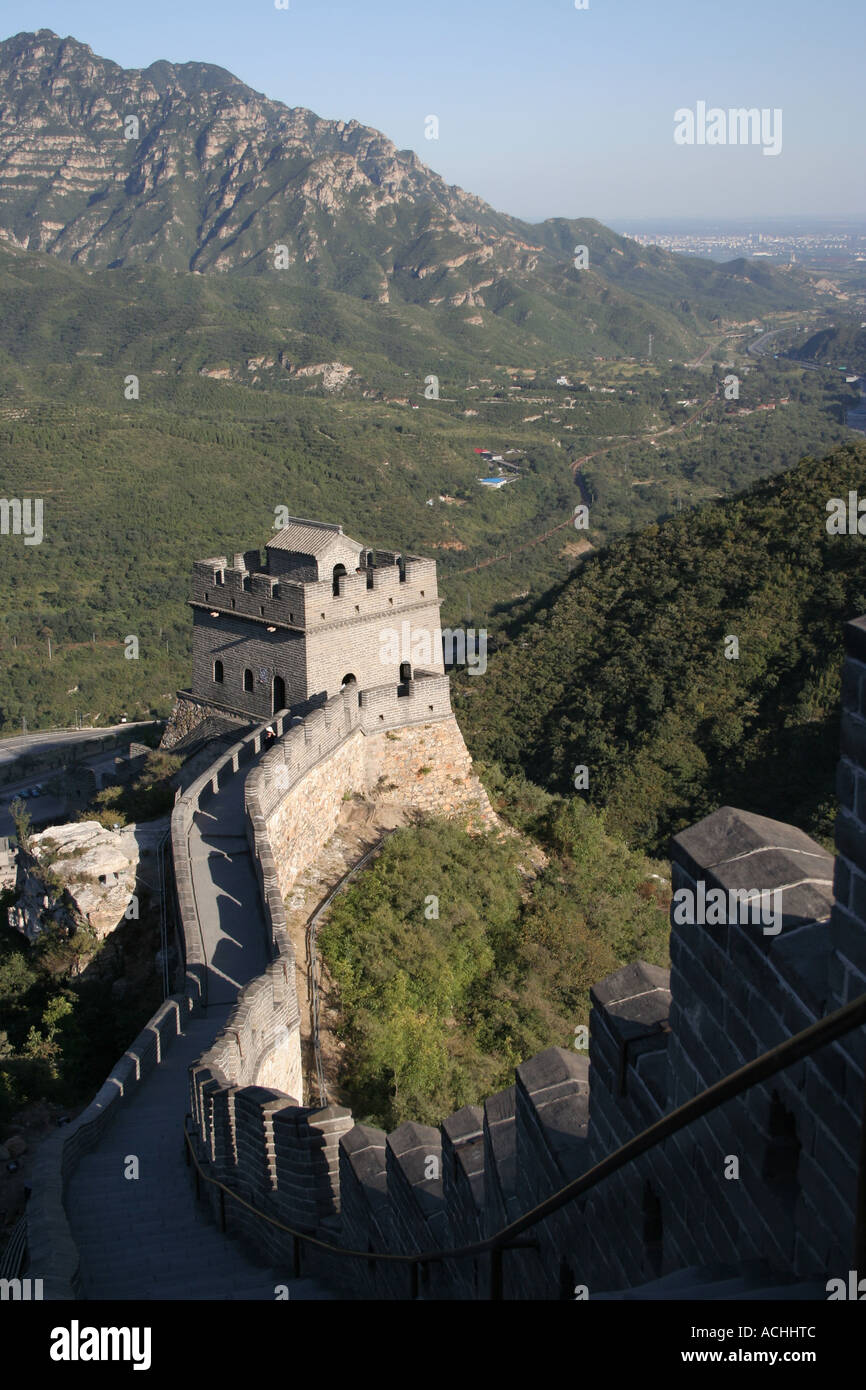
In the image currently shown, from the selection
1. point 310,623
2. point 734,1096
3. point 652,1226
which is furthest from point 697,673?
point 734,1096

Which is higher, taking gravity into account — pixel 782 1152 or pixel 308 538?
pixel 308 538

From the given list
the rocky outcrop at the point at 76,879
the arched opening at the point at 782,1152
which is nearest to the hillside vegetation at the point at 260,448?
the rocky outcrop at the point at 76,879

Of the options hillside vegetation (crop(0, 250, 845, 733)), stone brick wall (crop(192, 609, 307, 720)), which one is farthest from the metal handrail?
hillside vegetation (crop(0, 250, 845, 733))

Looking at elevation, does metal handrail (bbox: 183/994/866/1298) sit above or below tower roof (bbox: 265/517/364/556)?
below

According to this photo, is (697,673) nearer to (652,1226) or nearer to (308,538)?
(308,538)

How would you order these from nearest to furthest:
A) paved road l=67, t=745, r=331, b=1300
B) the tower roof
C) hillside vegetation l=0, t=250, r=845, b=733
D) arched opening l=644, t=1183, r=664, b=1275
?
arched opening l=644, t=1183, r=664, b=1275, paved road l=67, t=745, r=331, b=1300, the tower roof, hillside vegetation l=0, t=250, r=845, b=733

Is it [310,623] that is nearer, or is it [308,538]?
[310,623]

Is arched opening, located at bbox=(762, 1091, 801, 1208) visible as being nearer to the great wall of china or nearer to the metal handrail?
the great wall of china
